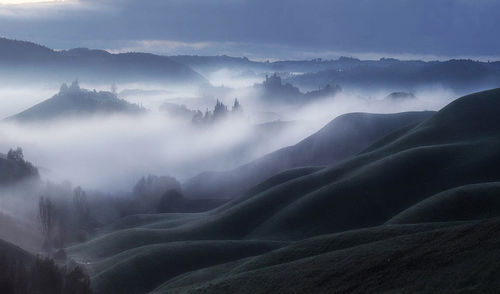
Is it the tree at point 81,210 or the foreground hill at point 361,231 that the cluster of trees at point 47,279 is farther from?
the tree at point 81,210

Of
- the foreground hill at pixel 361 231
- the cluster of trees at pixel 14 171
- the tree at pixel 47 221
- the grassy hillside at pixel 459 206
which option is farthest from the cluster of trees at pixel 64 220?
the grassy hillside at pixel 459 206

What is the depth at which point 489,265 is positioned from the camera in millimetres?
40938

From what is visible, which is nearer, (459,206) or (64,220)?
(459,206)

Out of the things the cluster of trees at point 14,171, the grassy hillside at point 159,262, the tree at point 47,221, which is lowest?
the grassy hillside at point 159,262

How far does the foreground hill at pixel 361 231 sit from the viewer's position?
153 ft

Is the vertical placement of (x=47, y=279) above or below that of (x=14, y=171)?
below

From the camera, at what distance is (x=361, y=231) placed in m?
66.3

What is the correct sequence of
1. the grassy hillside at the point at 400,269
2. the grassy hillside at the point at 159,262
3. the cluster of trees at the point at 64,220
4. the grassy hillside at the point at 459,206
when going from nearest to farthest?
the grassy hillside at the point at 400,269
the grassy hillside at the point at 459,206
the grassy hillside at the point at 159,262
the cluster of trees at the point at 64,220

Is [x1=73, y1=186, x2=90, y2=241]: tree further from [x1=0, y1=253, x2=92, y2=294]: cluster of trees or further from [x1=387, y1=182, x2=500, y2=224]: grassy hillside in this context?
[x1=387, y1=182, x2=500, y2=224]: grassy hillside

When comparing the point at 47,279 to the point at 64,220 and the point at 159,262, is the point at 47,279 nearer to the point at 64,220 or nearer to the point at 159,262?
the point at 159,262

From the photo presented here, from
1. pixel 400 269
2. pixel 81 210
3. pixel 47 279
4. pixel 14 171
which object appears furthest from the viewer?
pixel 14 171

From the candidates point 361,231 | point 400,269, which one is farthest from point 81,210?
point 400,269

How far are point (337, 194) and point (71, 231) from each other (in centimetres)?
7392

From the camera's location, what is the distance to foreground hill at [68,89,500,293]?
46656 millimetres
